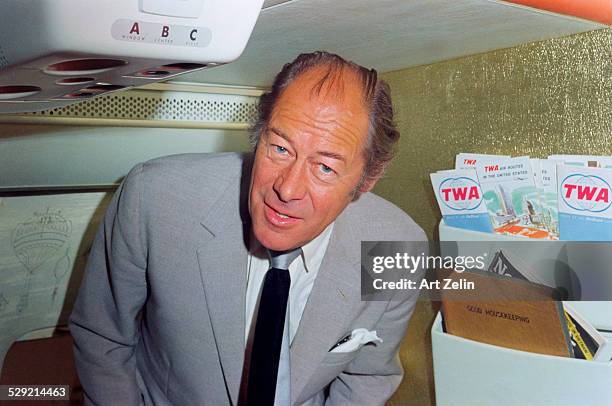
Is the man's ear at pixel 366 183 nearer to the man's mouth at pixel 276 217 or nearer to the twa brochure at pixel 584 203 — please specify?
the man's mouth at pixel 276 217

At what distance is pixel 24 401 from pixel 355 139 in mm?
862

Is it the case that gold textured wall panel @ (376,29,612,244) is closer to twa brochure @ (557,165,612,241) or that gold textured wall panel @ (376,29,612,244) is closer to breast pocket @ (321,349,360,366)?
twa brochure @ (557,165,612,241)

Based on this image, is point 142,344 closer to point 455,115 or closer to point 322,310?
point 322,310

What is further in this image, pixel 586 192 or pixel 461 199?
pixel 461 199

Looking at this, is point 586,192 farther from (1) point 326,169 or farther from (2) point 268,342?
(2) point 268,342

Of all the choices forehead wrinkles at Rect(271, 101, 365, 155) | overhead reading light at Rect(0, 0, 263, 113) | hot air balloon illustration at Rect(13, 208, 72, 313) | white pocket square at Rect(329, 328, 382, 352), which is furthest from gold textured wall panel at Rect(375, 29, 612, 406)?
hot air balloon illustration at Rect(13, 208, 72, 313)

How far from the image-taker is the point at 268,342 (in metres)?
0.97

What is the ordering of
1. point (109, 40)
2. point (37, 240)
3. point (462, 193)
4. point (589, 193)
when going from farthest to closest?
point (37, 240)
point (462, 193)
point (589, 193)
point (109, 40)

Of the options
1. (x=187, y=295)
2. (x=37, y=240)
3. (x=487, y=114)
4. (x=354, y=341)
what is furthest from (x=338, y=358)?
(x=37, y=240)

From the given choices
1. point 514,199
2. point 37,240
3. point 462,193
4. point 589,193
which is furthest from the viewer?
point 37,240

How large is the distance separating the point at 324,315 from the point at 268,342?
0.11 metres

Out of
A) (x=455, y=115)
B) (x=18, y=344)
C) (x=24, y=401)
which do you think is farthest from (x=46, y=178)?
(x=455, y=115)

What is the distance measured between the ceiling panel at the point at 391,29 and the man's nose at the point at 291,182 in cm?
20

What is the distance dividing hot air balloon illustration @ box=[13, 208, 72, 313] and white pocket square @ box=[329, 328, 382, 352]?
0.61 m
